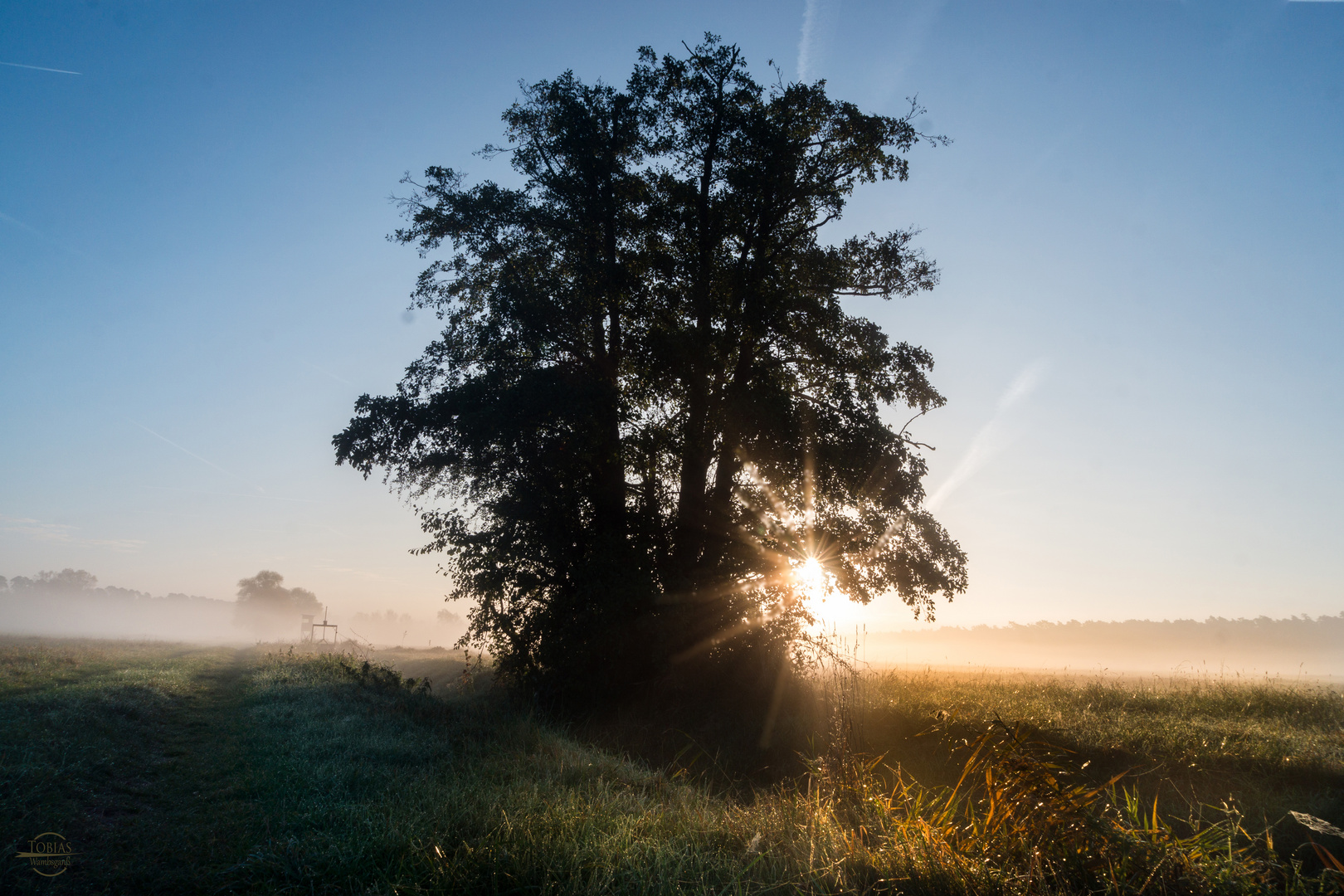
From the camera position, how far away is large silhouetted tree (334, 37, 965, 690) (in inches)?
526

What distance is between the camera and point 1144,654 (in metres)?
84.8

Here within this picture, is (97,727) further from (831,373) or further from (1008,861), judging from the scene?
(831,373)

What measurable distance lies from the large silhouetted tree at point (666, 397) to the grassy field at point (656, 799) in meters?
2.43

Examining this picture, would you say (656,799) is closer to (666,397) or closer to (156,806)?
(156,806)

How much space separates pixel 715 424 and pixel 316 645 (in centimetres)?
4802

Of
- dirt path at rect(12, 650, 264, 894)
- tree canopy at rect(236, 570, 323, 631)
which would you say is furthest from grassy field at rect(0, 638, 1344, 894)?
tree canopy at rect(236, 570, 323, 631)

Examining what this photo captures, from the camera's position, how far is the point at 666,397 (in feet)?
49.6

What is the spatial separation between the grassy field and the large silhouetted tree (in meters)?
2.43

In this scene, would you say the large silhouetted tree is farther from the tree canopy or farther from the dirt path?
the tree canopy
